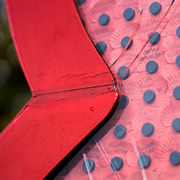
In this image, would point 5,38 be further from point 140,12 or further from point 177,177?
point 177,177

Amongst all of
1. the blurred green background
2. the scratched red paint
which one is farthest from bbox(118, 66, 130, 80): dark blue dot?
the blurred green background

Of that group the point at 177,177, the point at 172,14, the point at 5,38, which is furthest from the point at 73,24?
the point at 5,38

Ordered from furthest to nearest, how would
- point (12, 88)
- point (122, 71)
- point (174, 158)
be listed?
point (12, 88) → point (122, 71) → point (174, 158)

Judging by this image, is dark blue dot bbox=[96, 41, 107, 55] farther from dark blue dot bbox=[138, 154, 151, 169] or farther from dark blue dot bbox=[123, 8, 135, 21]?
dark blue dot bbox=[138, 154, 151, 169]

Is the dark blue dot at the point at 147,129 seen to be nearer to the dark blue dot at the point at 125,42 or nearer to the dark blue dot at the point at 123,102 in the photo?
the dark blue dot at the point at 123,102

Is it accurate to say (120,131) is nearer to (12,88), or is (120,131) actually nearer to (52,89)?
(52,89)

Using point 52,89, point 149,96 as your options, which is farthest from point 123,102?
point 52,89
